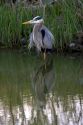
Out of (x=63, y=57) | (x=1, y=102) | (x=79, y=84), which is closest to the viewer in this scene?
(x=1, y=102)

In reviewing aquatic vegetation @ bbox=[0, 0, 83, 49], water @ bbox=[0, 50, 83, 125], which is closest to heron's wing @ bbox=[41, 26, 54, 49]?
aquatic vegetation @ bbox=[0, 0, 83, 49]

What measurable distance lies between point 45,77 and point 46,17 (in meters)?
2.97

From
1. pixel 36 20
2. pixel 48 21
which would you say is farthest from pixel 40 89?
pixel 48 21

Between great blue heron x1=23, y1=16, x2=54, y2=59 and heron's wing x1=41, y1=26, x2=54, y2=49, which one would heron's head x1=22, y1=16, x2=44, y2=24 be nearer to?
great blue heron x1=23, y1=16, x2=54, y2=59

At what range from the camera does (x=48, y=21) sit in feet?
42.3

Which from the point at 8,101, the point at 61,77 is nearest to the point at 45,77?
the point at 61,77

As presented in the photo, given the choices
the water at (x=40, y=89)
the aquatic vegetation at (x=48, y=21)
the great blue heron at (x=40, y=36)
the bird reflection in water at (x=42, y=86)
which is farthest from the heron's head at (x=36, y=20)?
the bird reflection in water at (x=42, y=86)

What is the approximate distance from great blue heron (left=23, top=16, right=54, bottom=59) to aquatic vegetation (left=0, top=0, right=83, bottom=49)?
0.18 meters

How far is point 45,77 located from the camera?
→ 33.9 feet

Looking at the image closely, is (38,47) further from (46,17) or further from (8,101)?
(8,101)

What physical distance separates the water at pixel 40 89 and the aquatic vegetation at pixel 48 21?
0.42m

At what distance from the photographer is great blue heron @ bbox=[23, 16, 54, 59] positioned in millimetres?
12465

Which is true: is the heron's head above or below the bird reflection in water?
above

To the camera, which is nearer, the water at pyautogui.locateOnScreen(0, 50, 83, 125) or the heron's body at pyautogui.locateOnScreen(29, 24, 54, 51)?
the water at pyautogui.locateOnScreen(0, 50, 83, 125)
